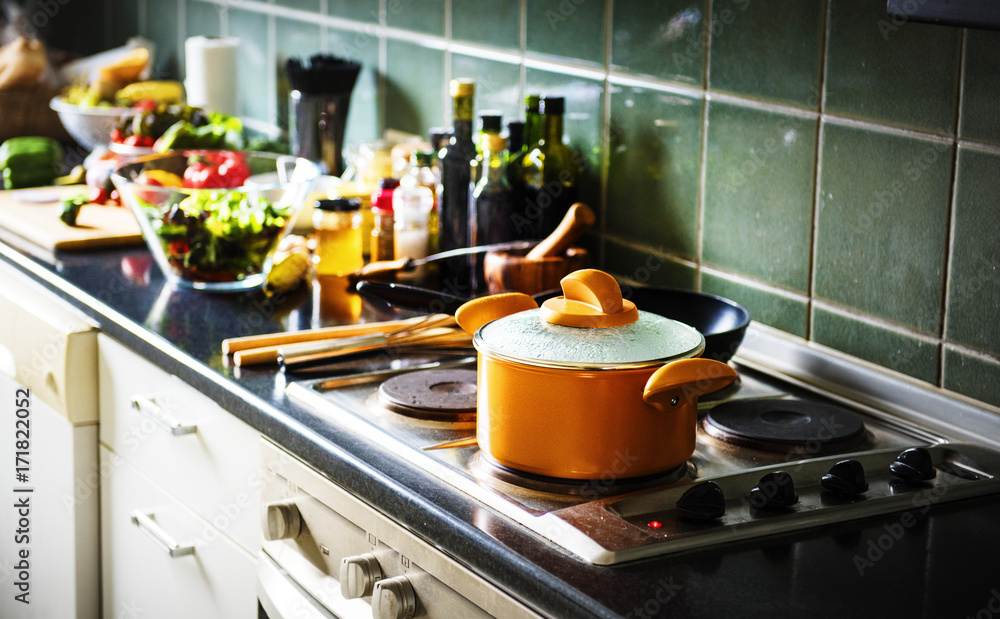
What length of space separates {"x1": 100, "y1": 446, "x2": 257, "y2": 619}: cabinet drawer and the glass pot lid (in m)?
0.53

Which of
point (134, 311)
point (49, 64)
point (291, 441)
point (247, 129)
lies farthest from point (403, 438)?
point (49, 64)

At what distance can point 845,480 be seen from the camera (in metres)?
1.05

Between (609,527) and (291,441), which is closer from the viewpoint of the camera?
(609,527)

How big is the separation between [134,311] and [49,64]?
1.73 m

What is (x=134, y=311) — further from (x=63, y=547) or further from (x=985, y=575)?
(x=985, y=575)

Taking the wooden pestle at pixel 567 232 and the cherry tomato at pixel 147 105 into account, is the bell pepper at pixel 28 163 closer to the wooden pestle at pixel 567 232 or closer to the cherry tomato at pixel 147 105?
the cherry tomato at pixel 147 105

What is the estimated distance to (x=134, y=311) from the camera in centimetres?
164

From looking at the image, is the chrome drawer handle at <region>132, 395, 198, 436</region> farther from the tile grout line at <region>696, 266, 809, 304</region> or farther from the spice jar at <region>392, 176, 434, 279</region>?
the tile grout line at <region>696, 266, 809, 304</region>

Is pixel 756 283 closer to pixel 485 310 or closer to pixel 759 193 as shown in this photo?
pixel 759 193

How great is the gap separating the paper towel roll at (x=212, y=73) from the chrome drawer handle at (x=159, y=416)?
4.14 feet

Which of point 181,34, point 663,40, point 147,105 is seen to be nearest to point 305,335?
point 663,40

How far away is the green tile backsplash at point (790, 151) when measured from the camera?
1.25 metres

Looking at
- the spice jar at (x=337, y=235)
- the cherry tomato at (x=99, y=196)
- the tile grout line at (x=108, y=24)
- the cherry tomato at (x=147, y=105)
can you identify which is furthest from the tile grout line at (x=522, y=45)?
the tile grout line at (x=108, y=24)

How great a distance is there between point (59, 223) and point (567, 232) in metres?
1.04
